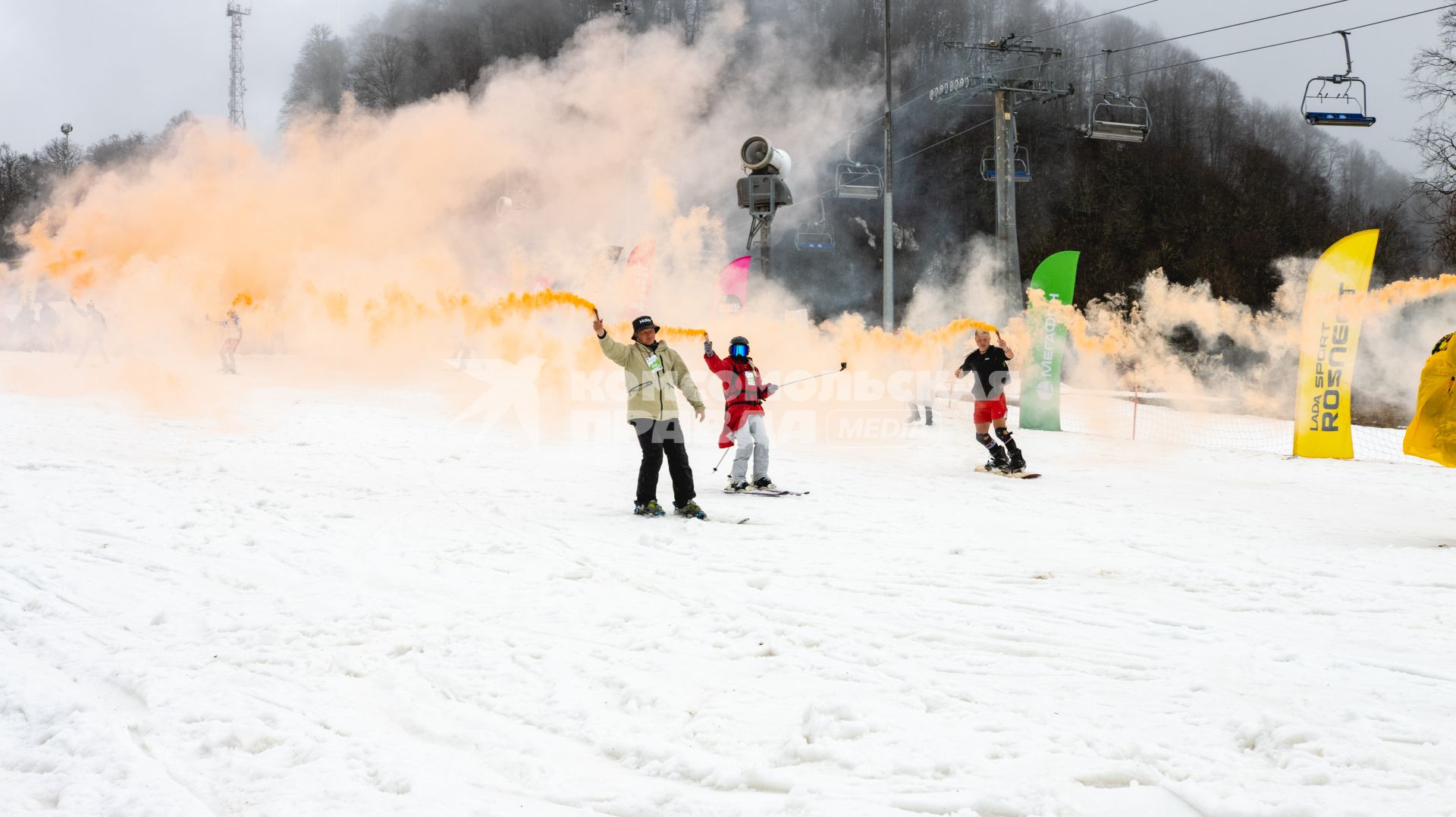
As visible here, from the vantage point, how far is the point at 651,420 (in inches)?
331

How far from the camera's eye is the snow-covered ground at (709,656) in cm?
298

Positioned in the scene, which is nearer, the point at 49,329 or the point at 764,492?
the point at 764,492

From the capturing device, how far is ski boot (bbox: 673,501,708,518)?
8.23 meters

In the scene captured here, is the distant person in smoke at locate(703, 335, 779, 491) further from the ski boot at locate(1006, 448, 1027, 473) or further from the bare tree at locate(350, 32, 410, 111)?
the bare tree at locate(350, 32, 410, 111)

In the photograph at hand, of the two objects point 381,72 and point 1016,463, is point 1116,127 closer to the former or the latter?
point 1016,463

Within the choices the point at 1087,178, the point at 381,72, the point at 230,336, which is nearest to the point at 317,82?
the point at 381,72

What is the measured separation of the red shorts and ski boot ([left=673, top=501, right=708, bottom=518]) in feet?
17.1

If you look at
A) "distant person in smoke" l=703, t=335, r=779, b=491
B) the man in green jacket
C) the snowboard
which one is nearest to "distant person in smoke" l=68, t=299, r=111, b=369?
"distant person in smoke" l=703, t=335, r=779, b=491

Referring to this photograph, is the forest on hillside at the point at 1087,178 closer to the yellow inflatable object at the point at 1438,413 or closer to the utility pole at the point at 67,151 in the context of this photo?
the utility pole at the point at 67,151

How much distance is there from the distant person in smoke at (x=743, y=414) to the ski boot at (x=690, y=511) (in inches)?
70.2

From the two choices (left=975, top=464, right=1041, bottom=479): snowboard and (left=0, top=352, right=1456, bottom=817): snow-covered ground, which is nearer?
(left=0, top=352, right=1456, bottom=817): snow-covered ground

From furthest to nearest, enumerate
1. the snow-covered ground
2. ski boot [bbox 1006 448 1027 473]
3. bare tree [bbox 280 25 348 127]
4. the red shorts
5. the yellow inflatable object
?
bare tree [bbox 280 25 348 127]
the red shorts
ski boot [bbox 1006 448 1027 473]
the yellow inflatable object
the snow-covered ground

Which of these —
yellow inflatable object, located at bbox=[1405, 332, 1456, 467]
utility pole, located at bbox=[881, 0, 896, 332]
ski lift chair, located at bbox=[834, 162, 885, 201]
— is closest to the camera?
yellow inflatable object, located at bbox=[1405, 332, 1456, 467]

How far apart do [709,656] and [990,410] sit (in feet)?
27.7
